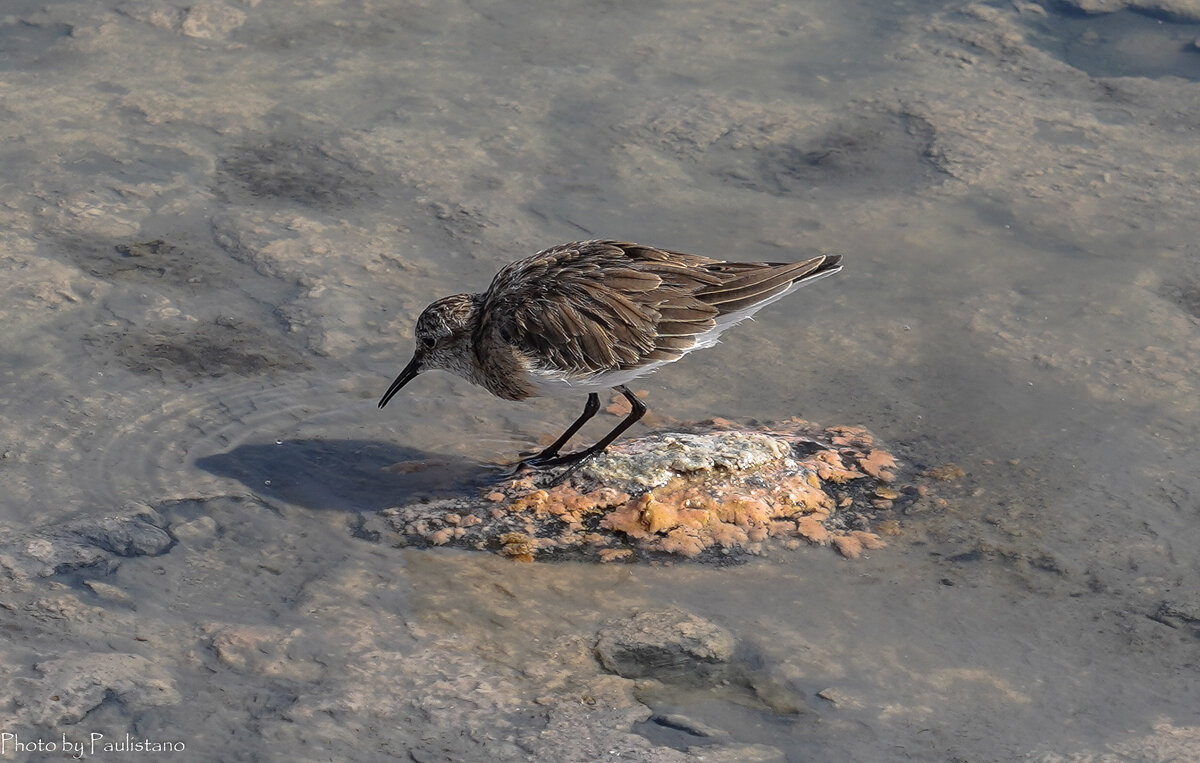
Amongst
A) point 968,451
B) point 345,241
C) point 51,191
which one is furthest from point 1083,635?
point 51,191

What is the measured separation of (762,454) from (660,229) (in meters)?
2.85

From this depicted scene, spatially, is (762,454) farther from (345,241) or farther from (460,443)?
(345,241)

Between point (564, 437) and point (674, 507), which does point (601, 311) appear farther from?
point (674, 507)

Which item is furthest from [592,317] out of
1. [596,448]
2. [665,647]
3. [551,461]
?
[665,647]

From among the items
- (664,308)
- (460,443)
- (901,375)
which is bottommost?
(460,443)

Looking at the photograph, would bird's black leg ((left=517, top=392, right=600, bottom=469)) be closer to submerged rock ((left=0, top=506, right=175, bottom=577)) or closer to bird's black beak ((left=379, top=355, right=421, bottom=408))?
bird's black beak ((left=379, top=355, right=421, bottom=408))

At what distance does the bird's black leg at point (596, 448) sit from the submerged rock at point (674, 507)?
48mm

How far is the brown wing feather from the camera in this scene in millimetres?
6762

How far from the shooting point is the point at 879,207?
967cm

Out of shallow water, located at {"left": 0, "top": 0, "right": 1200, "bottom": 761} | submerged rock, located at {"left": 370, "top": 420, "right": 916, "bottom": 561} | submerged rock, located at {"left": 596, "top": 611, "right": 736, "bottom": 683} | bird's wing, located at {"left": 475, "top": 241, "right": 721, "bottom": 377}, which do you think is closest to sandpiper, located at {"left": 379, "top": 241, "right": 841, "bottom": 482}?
bird's wing, located at {"left": 475, "top": 241, "right": 721, "bottom": 377}

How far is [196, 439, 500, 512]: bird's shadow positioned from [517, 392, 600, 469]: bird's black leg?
0.68ft

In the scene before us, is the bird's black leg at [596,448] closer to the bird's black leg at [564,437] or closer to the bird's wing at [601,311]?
the bird's black leg at [564,437]

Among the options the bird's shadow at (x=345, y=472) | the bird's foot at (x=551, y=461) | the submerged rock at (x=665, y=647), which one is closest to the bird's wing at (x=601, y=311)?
the bird's foot at (x=551, y=461)

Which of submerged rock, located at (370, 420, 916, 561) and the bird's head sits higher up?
the bird's head
